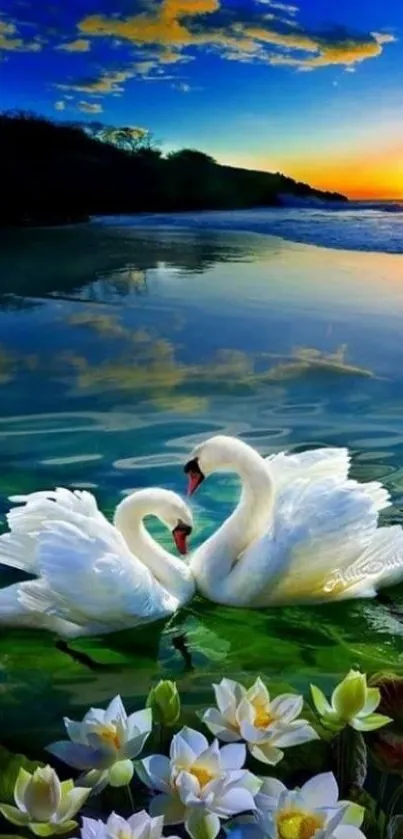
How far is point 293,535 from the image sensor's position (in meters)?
1.29

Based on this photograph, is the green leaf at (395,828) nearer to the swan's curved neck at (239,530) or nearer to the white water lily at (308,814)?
the white water lily at (308,814)

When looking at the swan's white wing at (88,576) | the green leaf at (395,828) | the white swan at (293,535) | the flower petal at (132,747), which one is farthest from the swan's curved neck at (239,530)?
the green leaf at (395,828)

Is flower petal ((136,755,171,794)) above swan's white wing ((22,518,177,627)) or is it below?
below

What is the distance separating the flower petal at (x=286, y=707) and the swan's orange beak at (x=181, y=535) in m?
0.22

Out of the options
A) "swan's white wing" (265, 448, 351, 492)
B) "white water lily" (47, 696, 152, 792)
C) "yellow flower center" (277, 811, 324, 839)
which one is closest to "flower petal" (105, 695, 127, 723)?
"white water lily" (47, 696, 152, 792)

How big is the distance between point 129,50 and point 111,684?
2.44 ft

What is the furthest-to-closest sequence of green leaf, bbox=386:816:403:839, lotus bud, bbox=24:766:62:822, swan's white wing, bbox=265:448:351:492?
swan's white wing, bbox=265:448:351:492 < green leaf, bbox=386:816:403:839 < lotus bud, bbox=24:766:62:822

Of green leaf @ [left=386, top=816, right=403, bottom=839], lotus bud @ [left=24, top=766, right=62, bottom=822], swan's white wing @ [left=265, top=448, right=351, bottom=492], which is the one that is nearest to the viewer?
lotus bud @ [left=24, top=766, right=62, bottom=822]

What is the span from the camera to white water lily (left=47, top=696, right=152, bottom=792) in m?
1.16

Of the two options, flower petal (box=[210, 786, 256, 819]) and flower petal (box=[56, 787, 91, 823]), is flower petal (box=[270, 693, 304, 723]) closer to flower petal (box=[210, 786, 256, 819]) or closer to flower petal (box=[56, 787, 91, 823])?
flower petal (box=[210, 786, 256, 819])

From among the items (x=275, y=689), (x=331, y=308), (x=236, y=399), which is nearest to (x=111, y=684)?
(x=275, y=689)

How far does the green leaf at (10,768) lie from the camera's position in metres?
1.16

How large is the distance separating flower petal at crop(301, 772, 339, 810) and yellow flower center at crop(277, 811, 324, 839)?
1 cm

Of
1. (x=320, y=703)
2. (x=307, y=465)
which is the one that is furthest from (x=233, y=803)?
(x=307, y=465)
